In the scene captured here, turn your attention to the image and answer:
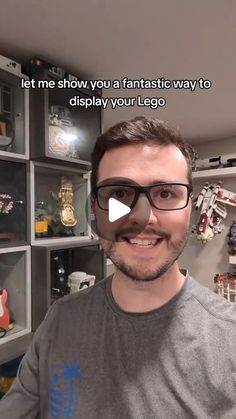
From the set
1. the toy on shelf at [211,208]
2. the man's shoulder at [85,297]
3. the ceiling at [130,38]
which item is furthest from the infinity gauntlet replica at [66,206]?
the toy on shelf at [211,208]

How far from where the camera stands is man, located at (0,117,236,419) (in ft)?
1.76

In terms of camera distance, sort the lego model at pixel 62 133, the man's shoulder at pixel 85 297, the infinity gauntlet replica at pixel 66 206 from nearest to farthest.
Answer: the man's shoulder at pixel 85 297, the lego model at pixel 62 133, the infinity gauntlet replica at pixel 66 206

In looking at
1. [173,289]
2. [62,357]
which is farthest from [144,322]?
[62,357]

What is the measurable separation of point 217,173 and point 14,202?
1.67m

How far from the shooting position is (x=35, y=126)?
1.15 meters

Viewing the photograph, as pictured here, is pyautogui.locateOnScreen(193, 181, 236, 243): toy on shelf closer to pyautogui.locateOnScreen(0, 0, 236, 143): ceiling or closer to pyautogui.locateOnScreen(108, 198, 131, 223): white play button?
pyautogui.locateOnScreen(0, 0, 236, 143): ceiling

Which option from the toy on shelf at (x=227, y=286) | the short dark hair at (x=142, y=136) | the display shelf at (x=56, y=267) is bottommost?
the toy on shelf at (x=227, y=286)

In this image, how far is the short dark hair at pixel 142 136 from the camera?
1.95 feet

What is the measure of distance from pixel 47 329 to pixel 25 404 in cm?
16

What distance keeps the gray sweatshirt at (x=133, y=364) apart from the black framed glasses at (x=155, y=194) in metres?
0.20

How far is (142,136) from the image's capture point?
59cm

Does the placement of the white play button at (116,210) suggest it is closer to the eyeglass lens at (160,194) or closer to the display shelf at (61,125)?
the eyeglass lens at (160,194)

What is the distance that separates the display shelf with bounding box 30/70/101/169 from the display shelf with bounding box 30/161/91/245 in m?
0.09

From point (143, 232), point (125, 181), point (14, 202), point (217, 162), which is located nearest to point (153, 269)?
point (143, 232)
